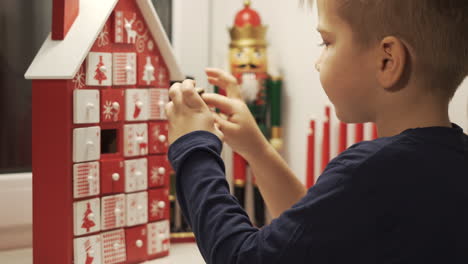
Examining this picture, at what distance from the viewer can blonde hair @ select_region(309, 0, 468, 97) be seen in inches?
14.7

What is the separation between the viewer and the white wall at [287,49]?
119 cm

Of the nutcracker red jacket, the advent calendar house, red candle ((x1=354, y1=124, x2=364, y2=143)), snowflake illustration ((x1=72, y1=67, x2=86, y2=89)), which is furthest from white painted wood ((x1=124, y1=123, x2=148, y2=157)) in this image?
red candle ((x1=354, y1=124, x2=364, y2=143))

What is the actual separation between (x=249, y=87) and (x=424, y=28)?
0.86m

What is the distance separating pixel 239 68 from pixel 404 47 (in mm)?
886

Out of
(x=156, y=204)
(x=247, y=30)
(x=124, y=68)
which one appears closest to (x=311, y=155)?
(x=247, y=30)

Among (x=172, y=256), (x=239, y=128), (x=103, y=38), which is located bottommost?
(x=172, y=256)

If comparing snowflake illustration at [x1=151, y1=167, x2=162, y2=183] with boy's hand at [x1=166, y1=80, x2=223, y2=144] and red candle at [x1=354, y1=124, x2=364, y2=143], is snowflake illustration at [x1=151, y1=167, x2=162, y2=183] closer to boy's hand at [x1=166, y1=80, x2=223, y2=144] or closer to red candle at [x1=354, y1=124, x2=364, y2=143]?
boy's hand at [x1=166, y1=80, x2=223, y2=144]

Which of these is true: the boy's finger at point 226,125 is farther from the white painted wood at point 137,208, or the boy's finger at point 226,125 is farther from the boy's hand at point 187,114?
the white painted wood at point 137,208

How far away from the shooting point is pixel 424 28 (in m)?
0.38

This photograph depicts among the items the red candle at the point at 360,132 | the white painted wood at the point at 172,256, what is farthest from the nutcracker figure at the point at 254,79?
the white painted wood at the point at 172,256

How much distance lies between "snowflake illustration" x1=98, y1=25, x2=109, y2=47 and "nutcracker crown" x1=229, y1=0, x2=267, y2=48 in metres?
0.60

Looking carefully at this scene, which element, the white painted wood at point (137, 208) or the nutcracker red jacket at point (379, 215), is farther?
the white painted wood at point (137, 208)

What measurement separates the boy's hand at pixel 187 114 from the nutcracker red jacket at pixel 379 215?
0.11 m

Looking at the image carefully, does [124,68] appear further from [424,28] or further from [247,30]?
[247,30]
